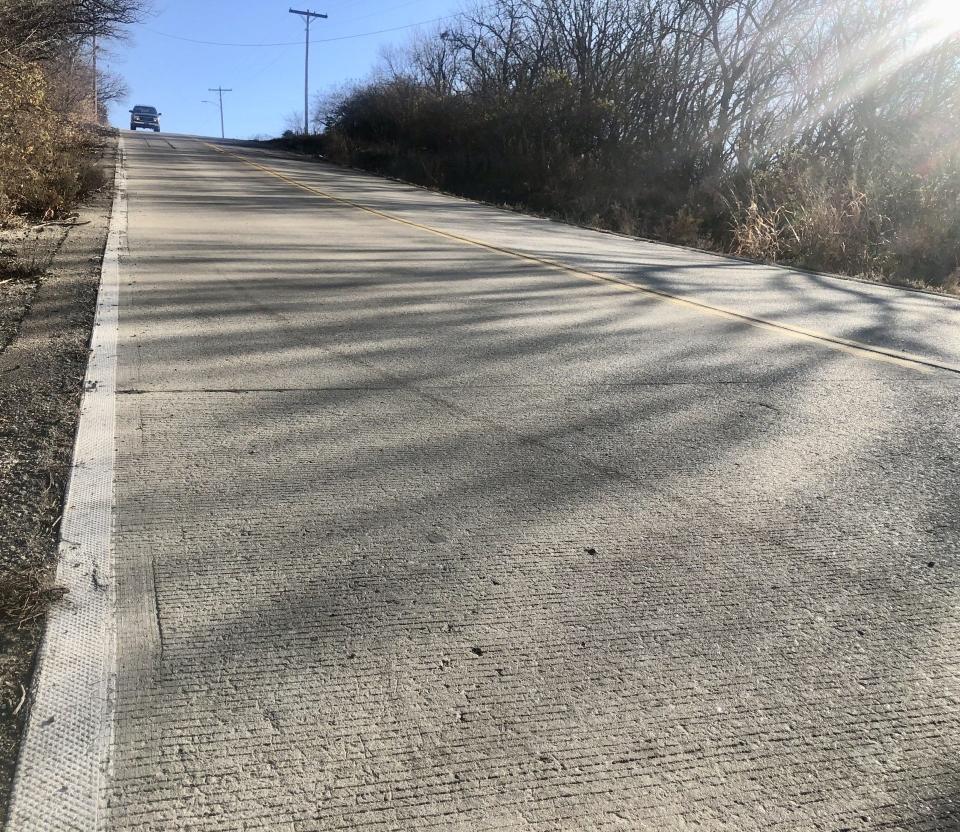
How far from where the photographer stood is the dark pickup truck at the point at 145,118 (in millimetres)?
61125

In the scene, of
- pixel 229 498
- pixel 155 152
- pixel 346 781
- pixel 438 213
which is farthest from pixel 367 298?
Result: pixel 155 152

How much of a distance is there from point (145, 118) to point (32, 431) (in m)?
65.7

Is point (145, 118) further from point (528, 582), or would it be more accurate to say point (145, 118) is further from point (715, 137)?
point (528, 582)

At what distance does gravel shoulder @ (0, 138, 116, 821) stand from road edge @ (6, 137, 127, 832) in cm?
4

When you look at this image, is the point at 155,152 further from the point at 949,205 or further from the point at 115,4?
the point at 949,205

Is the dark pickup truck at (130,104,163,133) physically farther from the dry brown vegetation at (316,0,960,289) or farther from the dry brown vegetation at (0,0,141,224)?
the dry brown vegetation at (0,0,141,224)

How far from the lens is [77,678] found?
2400 millimetres

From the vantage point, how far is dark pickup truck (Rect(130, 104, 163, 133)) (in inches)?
2406

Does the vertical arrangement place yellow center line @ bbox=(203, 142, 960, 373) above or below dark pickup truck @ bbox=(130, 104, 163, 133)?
below

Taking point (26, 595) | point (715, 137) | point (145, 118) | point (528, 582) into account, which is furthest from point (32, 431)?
point (145, 118)

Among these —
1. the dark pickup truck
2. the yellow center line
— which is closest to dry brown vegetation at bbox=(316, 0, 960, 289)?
the yellow center line

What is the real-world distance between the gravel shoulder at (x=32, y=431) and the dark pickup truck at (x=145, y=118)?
59036 mm

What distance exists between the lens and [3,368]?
525cm

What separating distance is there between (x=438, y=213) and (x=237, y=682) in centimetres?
1659
